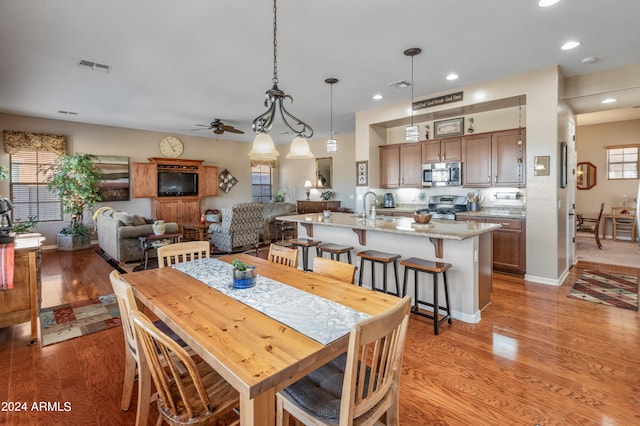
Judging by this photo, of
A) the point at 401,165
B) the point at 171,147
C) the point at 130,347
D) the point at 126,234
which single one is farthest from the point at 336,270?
the point at 171,147

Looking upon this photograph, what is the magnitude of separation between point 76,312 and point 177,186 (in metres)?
5.88

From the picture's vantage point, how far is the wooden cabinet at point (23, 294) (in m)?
2.72

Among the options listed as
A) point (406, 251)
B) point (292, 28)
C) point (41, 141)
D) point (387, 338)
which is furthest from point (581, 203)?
point (41, 141)

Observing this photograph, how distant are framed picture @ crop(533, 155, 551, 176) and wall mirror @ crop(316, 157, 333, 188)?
18.9ft

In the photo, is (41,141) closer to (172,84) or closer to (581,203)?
(172,84)

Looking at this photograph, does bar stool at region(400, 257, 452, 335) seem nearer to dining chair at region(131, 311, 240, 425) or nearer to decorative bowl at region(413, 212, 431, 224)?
decorative bowl at region(413, 212, 431, 224)

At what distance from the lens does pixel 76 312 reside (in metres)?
3.42

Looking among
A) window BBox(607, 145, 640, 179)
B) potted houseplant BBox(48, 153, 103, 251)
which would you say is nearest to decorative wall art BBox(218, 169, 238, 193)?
potted houseplant BBox(48, 153, 103, 251)

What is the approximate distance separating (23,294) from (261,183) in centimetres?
857

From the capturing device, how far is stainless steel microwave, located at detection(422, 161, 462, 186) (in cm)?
555

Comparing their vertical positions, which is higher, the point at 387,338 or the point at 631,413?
the point at 387,338

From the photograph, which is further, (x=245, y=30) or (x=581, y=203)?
(x=581, y=203)

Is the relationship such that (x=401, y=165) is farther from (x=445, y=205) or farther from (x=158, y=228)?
(x=158, y=228)

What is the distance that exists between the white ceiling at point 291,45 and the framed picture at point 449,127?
2.37 ft
